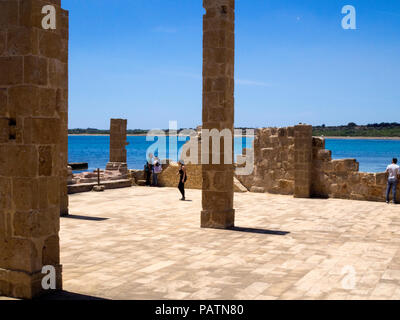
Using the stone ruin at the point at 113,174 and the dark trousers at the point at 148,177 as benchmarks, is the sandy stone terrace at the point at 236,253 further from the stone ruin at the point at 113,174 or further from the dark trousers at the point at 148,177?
the dark trousers at the point at 148,177

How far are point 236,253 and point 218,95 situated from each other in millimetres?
3499

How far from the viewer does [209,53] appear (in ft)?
30.5

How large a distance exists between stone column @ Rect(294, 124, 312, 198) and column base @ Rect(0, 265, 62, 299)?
34.1 feet

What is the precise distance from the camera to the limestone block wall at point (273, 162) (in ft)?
48.7

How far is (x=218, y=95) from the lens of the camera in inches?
364

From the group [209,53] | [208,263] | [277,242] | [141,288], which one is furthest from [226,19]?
[141,288]

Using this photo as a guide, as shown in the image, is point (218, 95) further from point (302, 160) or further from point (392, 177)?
point (392, 177)

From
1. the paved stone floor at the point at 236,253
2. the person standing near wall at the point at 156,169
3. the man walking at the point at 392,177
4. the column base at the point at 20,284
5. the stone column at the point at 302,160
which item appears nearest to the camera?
the column base at the point at 20,284

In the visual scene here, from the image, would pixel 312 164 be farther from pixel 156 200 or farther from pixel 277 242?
pixel 277 242

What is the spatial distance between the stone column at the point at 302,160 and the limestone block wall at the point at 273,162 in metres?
0.41

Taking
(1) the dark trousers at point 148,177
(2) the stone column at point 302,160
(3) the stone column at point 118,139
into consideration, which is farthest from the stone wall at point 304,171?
(3) the stone column at point 118,139

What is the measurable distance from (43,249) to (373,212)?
8.87 meters

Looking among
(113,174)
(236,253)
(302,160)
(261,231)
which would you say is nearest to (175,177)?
(113,174)

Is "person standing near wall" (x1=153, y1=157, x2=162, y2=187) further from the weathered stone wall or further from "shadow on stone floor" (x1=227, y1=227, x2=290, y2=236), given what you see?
"shadow on stone floor" (x1=227, y1=227, x2=290, y2=236)
